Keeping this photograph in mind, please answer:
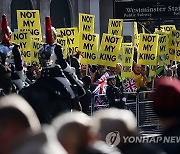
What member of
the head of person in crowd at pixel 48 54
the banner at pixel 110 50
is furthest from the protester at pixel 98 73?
the head of person in crowd at pixel 48 54

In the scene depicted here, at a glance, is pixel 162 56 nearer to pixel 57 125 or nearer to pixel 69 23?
pixel 57 125

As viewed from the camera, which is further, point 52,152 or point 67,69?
point 67,69

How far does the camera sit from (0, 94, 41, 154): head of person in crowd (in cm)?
380

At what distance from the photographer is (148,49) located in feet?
68.1

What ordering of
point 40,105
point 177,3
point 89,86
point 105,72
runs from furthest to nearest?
point 177,3 < point 105,72 < point 89,86 < point 40,105

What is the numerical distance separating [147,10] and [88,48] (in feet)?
9.51

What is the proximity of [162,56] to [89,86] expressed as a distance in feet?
13.0

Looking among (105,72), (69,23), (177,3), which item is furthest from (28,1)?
(105,72)

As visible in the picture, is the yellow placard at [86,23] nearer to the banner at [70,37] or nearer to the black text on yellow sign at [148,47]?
the banner at [70,37]

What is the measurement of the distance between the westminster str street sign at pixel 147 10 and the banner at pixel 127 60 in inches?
48.9

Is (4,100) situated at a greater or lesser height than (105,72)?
greater

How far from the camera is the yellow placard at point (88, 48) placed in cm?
2028

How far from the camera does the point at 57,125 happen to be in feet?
13.7

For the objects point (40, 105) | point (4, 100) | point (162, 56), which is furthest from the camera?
point (162, 56)
